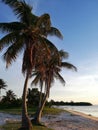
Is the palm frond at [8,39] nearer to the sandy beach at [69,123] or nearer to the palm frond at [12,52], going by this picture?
the palm frond at [12,52]

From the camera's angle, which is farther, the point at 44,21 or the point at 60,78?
the point at 60,78

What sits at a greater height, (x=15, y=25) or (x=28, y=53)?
(x=15, y=25)

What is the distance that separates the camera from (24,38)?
25.0 m

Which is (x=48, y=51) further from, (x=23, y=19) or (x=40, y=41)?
(x=23, y=19)

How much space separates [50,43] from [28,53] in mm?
2998

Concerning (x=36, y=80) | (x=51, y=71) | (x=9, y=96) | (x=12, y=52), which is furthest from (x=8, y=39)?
(x=9, y=96)

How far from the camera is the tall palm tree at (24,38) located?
80.7 ft

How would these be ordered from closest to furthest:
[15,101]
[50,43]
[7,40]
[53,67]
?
[7,40] → [50,43] → [53,67] → [15,101]

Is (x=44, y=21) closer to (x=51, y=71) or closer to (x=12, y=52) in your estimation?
(x=12, y=52)

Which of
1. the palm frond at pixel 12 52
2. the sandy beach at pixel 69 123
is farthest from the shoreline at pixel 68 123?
the palm frond at pixel 12 52

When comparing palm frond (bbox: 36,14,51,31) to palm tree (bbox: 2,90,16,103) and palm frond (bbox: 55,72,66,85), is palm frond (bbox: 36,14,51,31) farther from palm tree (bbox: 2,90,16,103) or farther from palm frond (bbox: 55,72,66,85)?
palm tree (bbox: 2,90,16,103)

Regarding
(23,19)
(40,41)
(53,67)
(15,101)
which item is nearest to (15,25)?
(23,19)

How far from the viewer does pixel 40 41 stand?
25422 millimetres

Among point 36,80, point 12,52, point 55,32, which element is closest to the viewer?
point 12,52
